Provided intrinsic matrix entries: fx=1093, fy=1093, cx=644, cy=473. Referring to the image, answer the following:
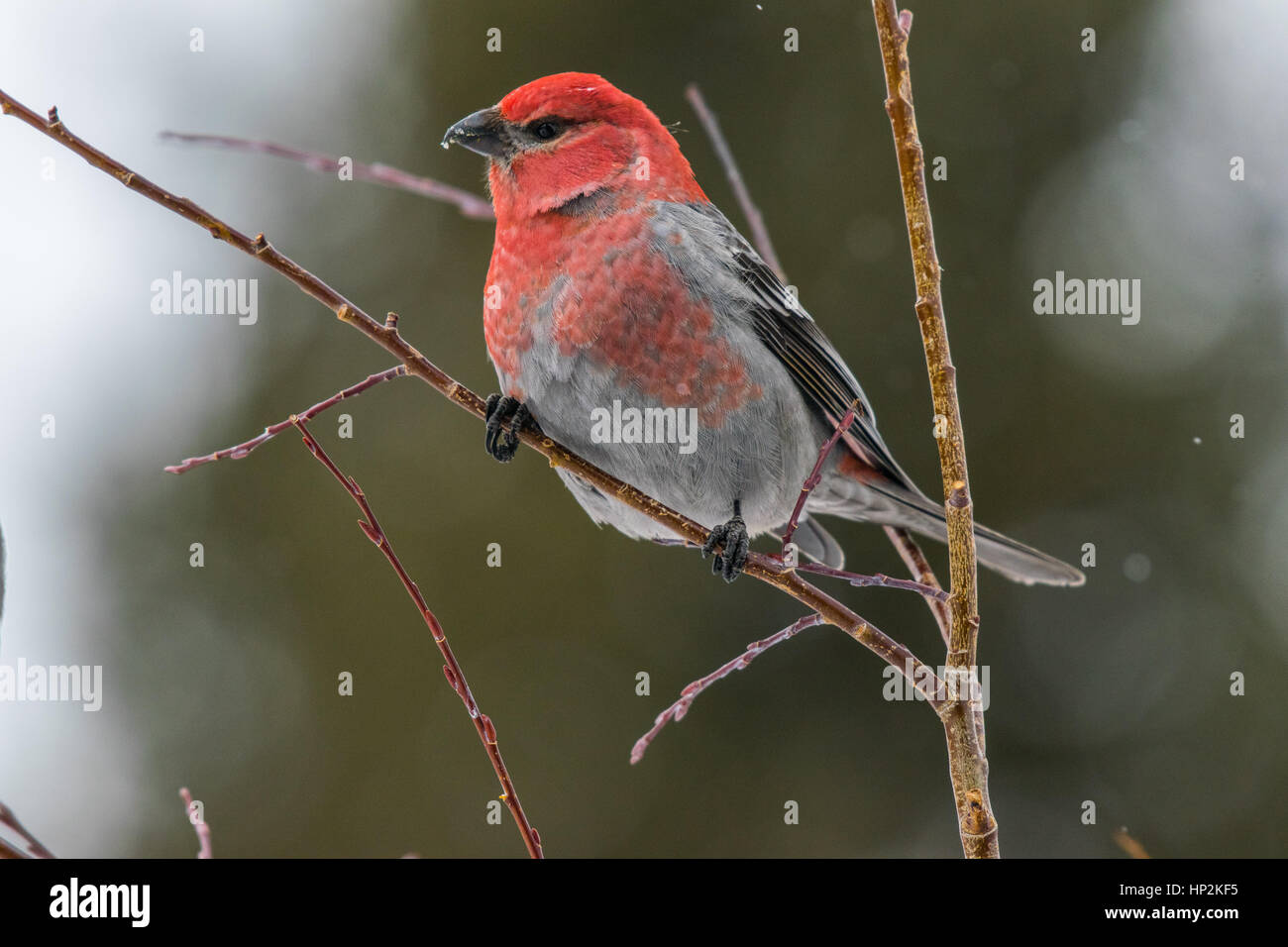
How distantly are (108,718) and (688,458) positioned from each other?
5001mm

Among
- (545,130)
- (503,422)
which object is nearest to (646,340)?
(503,422)

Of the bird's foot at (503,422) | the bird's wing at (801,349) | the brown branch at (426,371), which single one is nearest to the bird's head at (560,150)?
the bird's wing at (801,349)

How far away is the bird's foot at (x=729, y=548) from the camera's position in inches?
117

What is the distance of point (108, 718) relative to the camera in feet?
21.7

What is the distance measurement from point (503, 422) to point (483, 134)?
3.04 ft

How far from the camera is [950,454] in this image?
191cm

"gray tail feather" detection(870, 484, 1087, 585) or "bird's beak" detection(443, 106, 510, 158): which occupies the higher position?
"bird's beak" detection(443, 106, 510, 158)

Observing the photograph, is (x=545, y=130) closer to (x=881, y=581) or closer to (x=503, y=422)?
(x=503, y=422)

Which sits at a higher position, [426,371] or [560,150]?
[560,150]

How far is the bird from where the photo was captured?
3123 mm

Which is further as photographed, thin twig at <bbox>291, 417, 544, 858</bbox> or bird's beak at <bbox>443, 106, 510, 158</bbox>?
bird's beak at <bbox>443, 106, 510, 158</bbox>

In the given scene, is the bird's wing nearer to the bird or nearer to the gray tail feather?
the bird

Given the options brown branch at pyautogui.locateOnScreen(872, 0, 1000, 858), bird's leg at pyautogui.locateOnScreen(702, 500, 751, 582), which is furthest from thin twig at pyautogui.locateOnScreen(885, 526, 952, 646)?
bird's leg at pyautogui.locateOnScreen(702, 500, 751, 582)

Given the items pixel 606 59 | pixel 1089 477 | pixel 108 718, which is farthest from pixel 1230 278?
pixel 108 718
